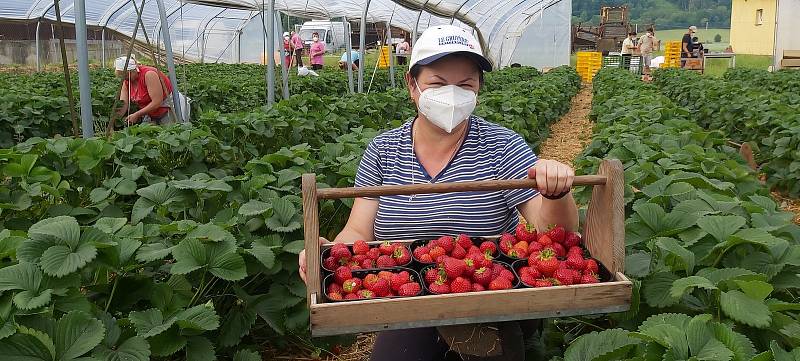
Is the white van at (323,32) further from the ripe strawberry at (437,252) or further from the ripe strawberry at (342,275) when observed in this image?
the ripe strawberry at (342,275)

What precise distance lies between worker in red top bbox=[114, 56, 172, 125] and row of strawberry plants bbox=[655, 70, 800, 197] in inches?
227

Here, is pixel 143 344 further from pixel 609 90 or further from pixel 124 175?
A: pixel 609 90

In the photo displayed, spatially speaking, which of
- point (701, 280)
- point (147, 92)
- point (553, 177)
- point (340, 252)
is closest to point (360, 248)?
point (340, 252)

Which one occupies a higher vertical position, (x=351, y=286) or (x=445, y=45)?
(x=445, y=45)

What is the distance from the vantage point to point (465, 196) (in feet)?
7.68

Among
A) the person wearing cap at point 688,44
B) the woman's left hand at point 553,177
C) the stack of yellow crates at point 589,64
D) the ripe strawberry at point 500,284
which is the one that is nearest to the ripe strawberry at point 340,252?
the ripe strawberry at point 500,284

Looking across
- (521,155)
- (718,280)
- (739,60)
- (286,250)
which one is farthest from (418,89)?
(739,60)

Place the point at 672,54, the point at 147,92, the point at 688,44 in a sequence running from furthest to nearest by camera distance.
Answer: the point at 672,54 → the point at 688,44 → the point at 147,92

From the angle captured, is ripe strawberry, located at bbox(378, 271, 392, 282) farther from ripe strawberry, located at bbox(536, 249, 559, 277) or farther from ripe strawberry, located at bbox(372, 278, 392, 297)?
ripe strawberry, located at bbox(536, 249, 559, 277)

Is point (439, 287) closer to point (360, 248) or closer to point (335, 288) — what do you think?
point (335, 288)

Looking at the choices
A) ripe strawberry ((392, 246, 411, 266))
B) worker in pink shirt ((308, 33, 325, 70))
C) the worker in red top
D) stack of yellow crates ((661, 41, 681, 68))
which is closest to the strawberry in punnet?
ripe strawberry ((392, 246, 411, 266))

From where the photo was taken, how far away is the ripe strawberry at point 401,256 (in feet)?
6.72

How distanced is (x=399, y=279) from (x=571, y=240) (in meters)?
0.57

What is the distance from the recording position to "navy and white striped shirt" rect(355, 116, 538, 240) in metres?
2.34
